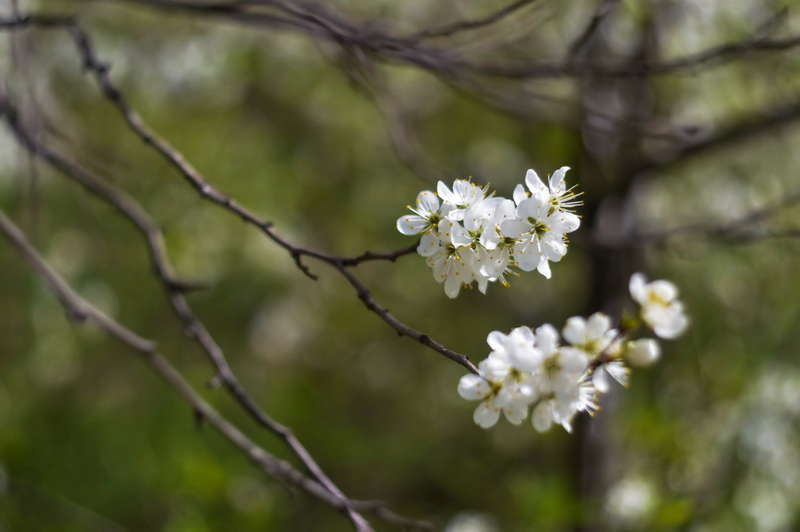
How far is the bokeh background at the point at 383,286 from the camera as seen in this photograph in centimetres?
257

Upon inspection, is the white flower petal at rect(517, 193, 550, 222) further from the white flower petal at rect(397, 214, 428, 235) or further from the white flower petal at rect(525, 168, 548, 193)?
the white flower petal at rect(397, 214, 428, 235)

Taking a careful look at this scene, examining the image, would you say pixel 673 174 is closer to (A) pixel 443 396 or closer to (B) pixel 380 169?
(B) pixel 380 169

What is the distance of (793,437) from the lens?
2721 millimetres

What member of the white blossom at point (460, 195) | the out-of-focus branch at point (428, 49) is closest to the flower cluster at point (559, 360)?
the white blossom at point (460, 195)

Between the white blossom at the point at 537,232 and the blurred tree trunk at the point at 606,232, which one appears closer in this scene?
the white blossom at the point at 537,232

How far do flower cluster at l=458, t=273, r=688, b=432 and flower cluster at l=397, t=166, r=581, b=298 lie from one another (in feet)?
0.37

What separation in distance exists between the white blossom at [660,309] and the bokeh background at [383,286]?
0.97 metres

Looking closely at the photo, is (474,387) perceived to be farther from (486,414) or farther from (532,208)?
(532,208)

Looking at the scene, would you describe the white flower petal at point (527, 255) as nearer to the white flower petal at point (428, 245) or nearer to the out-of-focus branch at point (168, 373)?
the white flower petal at point (428, 245)

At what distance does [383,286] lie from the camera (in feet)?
13.7

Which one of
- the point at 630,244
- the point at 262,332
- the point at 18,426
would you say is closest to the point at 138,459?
the point at 18,426

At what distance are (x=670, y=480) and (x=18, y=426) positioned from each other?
263 cm

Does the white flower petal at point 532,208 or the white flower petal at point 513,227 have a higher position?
the white flower petal at point 532,208

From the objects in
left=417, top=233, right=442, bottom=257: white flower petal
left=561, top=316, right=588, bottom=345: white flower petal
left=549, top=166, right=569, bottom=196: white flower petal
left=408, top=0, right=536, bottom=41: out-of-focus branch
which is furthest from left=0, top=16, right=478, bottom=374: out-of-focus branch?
left=408, top=0, right=536, bottom=41: out-of-focus branch
